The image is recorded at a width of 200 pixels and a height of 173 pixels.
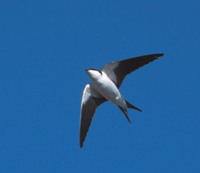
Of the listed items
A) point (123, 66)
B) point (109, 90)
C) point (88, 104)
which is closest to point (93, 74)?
point (109, 90)

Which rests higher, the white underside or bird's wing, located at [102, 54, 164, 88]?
bird's wing, located at [102, 54, 164, 88]

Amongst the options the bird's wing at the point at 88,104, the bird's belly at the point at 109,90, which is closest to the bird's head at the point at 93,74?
the bird's belly at the point at 109,90

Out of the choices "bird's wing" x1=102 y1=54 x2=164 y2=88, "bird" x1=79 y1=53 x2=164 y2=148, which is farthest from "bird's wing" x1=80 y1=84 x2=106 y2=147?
"bird's wing" x1=102 y1=54 x2=164 y2=88

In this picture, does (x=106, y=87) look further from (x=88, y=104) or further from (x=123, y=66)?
(x=88, y=104)

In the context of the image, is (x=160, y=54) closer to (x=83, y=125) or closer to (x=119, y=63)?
(x=119, y=63)

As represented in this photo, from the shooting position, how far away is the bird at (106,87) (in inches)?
584

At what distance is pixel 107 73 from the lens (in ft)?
50.3

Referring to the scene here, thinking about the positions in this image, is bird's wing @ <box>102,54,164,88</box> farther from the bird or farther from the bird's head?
the bird's head

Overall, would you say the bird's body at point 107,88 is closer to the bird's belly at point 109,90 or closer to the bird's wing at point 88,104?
the bird's belly at point 109,90

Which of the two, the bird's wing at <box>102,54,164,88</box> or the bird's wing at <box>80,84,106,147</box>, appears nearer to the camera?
the bird's wing at <box>102,54,164,88</box>

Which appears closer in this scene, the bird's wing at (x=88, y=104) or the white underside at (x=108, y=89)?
the white underside at (x=108, y=89)

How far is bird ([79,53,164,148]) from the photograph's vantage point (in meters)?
14.8

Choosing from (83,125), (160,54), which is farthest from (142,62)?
(83,125)

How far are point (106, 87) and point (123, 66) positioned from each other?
0.88m
